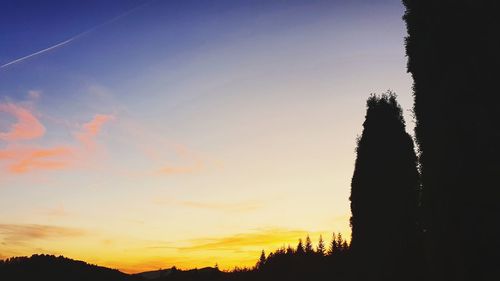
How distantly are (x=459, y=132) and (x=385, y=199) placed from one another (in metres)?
9.18

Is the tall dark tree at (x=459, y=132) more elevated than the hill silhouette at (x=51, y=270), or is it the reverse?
the tall dark tree at (x=459, y=132)

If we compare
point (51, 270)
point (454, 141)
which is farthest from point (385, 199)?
point (51, 270)

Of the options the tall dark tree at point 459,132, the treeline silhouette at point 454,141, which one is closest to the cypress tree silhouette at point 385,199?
the treeline silhouette at point 454,141

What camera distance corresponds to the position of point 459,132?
13.2m

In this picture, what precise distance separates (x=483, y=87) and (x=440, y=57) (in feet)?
7.21

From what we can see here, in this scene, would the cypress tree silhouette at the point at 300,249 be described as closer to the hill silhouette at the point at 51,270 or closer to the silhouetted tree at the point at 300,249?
the silhouetted tree at the point at 300,249

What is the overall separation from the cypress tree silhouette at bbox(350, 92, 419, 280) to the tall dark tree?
6805 millimetres

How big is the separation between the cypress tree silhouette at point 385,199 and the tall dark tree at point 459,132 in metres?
6.80

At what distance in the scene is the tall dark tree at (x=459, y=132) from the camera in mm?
12156

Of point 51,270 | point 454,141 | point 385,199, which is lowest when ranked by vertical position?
point 51,270

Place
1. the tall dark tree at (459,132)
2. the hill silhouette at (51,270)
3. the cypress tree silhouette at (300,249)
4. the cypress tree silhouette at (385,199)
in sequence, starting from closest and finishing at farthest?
1. the tall dark tree at (459,132)
2. the cypress tree silhouette at (385,199)
3. the hill silhouette at (51,270)
4. the cypress tree silhouette at (300,249)

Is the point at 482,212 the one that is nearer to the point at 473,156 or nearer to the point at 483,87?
the point at 473,156

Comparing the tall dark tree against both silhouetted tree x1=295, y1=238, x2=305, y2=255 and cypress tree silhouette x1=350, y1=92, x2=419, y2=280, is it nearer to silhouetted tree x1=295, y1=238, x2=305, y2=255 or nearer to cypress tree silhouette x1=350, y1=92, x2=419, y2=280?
cypress tree silhouette x1=350, y1=92, x2=419, y2=280

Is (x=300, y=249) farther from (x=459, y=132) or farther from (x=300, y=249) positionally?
(x=459, y=132)
